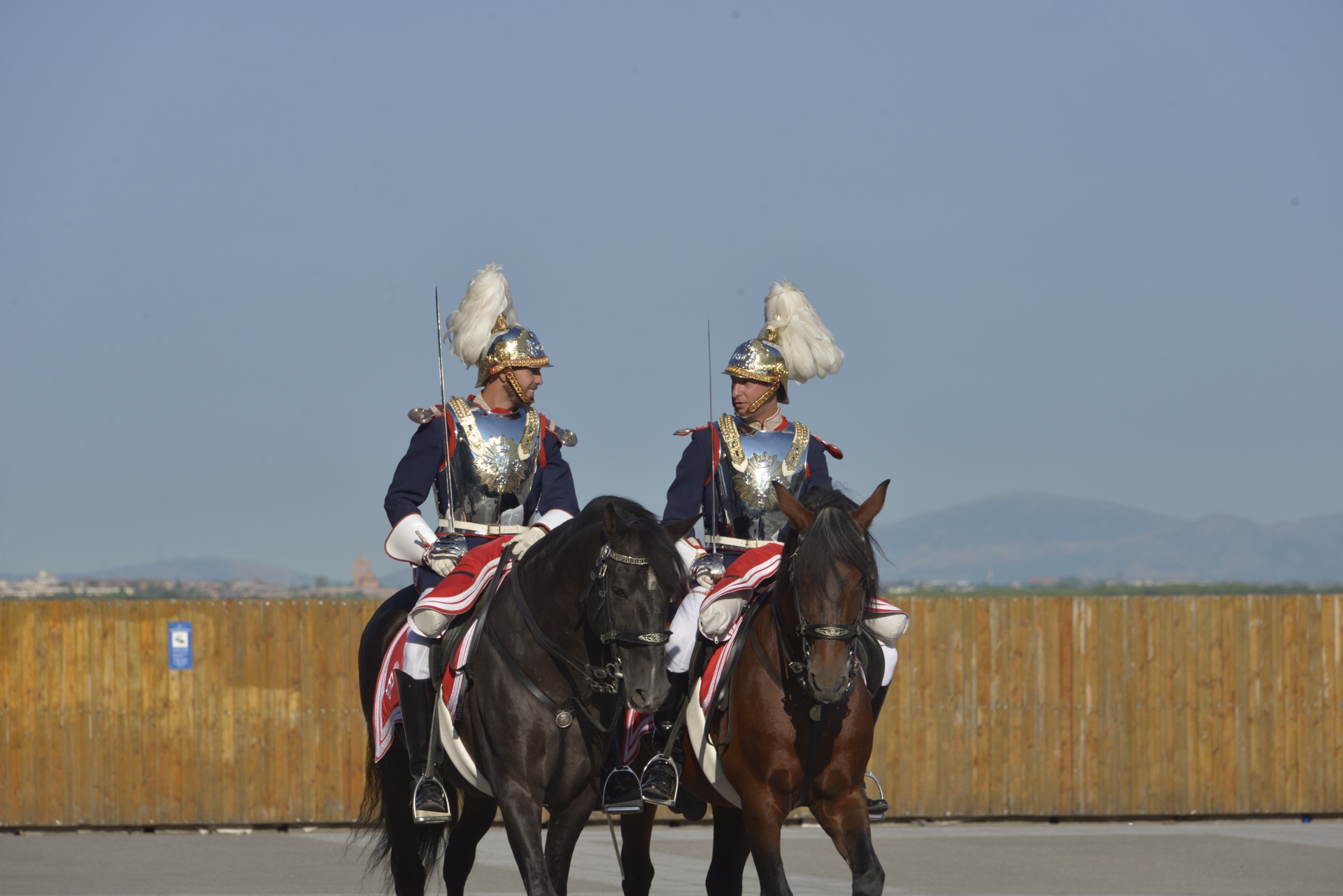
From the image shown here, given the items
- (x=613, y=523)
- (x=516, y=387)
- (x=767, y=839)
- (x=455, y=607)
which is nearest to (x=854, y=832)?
(x=767, y=839)

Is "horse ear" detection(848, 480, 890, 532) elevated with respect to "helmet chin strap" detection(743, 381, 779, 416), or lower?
lower

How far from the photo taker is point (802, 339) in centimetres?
923

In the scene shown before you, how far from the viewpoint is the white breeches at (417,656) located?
7957mm

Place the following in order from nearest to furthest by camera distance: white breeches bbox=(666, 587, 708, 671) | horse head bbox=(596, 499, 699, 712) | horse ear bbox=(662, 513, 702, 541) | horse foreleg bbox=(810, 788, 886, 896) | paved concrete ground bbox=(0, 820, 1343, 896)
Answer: horse head bbox=(596, 499, 699, 712) < horse foreleg bbox=(810, 788, 886, 896) < horse ear bbox=(662, 513, 702, 541) < white breeches bbox=(666, 587, 708, 671) < paved concrete ground bbox=(0, 820, 1343, 896)

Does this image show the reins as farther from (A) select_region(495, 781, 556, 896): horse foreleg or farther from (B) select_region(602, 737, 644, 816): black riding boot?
(B) select_region(602, 737, 644, 816): black riding boot

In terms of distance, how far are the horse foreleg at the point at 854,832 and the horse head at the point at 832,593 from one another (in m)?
0.59

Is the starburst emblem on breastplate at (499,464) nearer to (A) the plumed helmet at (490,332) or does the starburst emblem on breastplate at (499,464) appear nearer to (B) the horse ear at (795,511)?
(A) the plumed helmet at (490,332)

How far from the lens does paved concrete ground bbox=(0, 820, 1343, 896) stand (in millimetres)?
11477

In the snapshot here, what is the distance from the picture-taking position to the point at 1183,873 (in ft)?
39.9

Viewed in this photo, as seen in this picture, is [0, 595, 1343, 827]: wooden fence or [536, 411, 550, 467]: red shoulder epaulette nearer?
[536, 411, 550, 467]: red shoulder epaulette

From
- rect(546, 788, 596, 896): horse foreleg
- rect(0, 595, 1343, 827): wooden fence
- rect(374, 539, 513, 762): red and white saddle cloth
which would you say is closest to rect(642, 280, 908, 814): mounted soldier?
rect(546, 788, 596, 896): horse foreleg

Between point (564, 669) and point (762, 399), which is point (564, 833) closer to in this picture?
point (564, 669)

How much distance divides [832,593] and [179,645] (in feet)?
31.9

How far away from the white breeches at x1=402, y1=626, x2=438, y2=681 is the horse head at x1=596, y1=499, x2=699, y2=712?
1.29 metres
